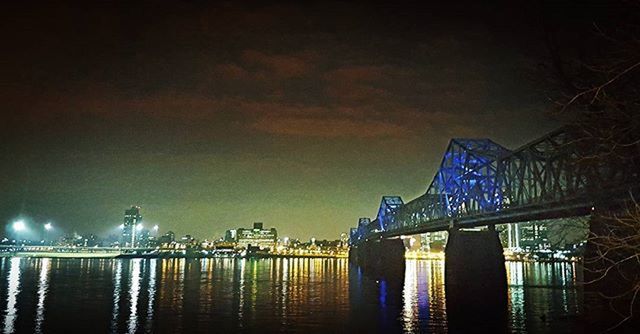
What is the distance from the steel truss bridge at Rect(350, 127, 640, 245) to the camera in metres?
34.5

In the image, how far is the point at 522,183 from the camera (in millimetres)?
66125

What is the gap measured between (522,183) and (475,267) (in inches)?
557

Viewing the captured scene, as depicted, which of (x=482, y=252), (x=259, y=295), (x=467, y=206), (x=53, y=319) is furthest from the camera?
(x=467, y=206)

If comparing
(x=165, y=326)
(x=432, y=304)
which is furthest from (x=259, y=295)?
(x=165, y=326)

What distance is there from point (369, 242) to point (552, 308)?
122047mm

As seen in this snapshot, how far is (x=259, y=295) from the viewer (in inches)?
2648

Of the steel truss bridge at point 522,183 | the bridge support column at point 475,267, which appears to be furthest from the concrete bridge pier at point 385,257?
the bridge support column at point 475,267

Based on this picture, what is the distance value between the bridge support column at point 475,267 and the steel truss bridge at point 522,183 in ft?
8.95

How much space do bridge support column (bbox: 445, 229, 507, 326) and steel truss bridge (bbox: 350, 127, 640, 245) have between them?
273cm

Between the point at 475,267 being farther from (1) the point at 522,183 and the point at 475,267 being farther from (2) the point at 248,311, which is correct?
(2) the point at 248,311

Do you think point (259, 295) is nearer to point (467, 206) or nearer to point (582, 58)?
point (467, 206)

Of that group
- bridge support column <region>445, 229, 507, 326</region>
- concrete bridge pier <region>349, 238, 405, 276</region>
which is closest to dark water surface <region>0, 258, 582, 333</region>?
bridge support column <region>445, 229, 507, 326</region>

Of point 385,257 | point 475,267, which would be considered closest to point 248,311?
point 475,267

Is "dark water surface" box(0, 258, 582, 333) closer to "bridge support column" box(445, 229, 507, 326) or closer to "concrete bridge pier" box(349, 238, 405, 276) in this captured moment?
"bridge support column" box(445, 229, 507, 326)
